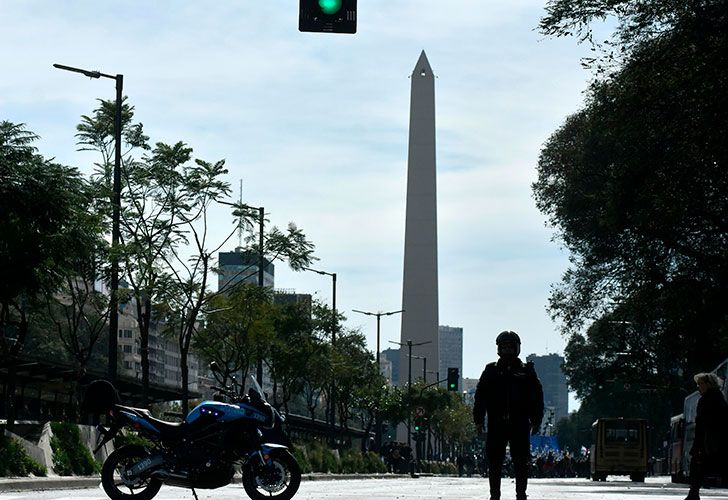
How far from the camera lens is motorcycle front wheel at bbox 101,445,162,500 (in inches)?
642

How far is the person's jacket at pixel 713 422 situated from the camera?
64.7ft

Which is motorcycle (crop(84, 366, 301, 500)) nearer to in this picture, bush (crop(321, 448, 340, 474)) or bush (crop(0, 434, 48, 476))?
bush (crop(0, 434, 48, 476))

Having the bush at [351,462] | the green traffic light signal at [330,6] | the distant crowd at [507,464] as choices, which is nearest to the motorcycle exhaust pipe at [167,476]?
the green traffic light signal at [330,6]

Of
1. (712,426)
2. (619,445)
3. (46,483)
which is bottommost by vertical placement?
(46,483)

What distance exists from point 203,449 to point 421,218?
92066 mm

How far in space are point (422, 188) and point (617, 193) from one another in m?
68.6

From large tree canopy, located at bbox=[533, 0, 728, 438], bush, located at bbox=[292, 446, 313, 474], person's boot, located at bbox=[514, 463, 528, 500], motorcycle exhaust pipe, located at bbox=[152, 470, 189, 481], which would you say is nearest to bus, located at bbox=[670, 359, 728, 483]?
large tree canopy, located at bbox=[533, 0, 728, 438]

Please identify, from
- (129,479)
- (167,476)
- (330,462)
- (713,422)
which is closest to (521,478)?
(167,476)

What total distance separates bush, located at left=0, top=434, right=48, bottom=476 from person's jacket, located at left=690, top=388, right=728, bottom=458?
11.4m

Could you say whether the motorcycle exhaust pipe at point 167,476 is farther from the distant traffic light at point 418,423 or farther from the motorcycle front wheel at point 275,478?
the distant traffic light at point 418,423

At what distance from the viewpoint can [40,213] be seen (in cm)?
3775

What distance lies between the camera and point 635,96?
30734 mm

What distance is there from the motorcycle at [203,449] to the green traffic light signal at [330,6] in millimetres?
3970

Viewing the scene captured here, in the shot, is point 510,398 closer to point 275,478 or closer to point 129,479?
point 275,478
